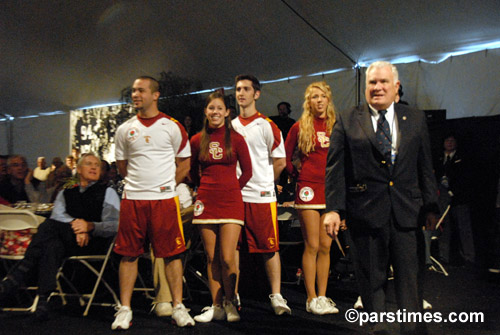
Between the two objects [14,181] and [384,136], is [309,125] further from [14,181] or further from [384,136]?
[14,181]

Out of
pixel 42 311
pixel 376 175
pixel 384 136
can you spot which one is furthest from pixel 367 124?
pixel 42 311

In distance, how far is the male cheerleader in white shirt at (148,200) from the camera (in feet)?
12.3

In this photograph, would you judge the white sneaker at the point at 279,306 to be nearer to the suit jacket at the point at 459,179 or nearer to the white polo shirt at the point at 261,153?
the white polo shirt at the point at 261,153

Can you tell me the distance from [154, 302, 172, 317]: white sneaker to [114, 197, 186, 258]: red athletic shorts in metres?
0.60

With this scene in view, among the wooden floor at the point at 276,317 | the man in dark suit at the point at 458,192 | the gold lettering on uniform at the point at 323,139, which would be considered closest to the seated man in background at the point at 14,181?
the wooden floor at the point at 276,317

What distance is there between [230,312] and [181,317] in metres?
0.40

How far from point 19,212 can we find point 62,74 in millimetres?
6323

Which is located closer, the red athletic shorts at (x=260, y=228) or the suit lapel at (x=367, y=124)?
the suit lapel at (x=367, y=124)

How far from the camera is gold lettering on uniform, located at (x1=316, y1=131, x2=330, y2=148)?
13.8 ft

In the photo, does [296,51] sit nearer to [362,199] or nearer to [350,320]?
[350,320]

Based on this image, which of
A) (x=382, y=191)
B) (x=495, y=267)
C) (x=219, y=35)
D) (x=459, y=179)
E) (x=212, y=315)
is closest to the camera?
(x=382, y=191)

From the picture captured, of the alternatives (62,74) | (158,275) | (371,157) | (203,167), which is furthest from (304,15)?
(62,74)

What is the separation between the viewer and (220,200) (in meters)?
3.82

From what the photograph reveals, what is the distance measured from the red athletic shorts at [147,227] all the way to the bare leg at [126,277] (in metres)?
0.08
